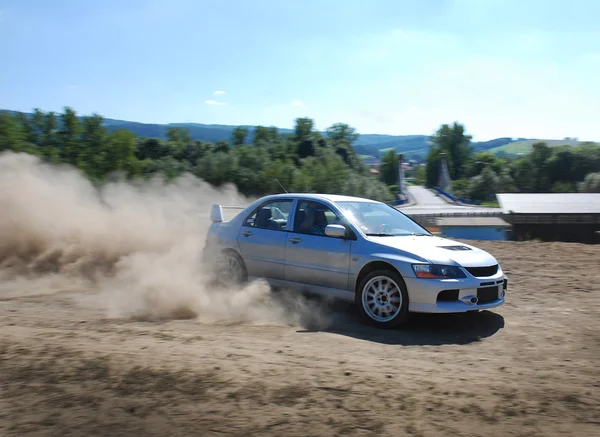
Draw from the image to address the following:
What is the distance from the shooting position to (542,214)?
79.4ft

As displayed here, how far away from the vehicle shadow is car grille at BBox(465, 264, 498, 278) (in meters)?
→ 0.66

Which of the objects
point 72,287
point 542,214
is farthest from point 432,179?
point 72,287

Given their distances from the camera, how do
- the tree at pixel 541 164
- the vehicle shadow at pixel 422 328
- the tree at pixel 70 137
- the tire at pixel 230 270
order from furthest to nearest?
the tree at pixel 541 164, the tree at pixel 70 137, the tire at pixel 230 270, the vehicle shadow at pixel 422 328

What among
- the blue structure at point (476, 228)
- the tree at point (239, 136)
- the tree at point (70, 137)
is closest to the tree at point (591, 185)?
the blue structure at point (476, 228)

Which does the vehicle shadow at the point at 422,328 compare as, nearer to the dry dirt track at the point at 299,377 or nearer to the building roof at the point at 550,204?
the dry dirt track at the point at 299,377

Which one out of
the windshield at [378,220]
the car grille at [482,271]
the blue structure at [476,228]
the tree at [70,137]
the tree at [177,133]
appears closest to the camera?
the car grille at [482,271]

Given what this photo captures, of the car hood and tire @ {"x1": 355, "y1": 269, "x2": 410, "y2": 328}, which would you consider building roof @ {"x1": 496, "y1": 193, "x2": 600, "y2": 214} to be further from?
tire @ {"x1": 355, "y1": 269, "x2": 410, "y2": 328}

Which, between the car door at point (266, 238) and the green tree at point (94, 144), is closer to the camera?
the car door at point (266, 238)

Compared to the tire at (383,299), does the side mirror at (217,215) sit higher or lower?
higher

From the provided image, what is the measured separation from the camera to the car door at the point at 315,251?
707cm

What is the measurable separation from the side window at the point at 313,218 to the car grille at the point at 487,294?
6.61ft

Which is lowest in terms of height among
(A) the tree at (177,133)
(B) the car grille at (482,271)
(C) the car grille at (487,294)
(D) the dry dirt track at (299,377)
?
(D) the dry dirt track at (299,377)

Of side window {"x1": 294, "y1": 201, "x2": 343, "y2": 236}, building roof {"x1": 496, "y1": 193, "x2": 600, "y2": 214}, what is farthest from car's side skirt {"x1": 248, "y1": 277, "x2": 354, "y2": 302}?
building roof {"x1": 496, "y1": 193, "x2": 600, "y2": 214}

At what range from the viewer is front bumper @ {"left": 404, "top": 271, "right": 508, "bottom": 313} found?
6262mm
